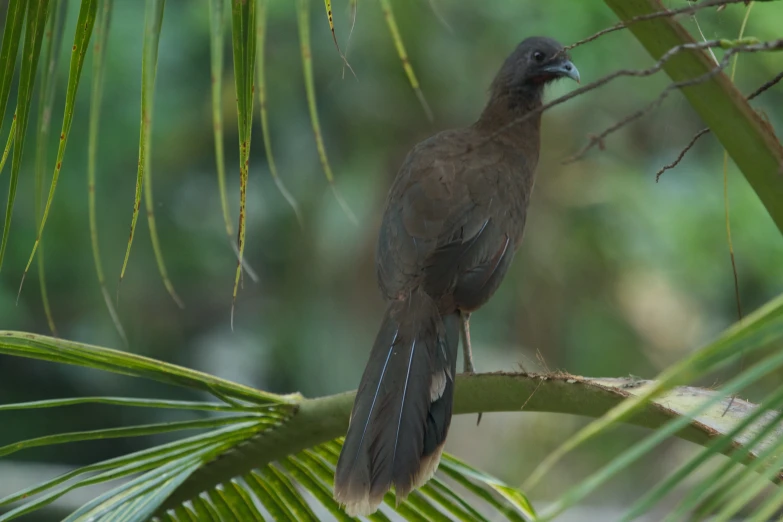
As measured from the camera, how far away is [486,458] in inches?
281

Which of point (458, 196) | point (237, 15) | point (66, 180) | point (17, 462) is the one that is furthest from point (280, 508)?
point (17, 462)

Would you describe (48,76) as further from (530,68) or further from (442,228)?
(530,68)

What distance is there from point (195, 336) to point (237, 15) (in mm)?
5872

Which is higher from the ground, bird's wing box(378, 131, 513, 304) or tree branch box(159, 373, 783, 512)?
bird's wing box(378, 131, 513, 304)

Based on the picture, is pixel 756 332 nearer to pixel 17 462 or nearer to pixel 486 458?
pixel 486 458

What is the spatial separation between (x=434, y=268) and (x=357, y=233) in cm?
436

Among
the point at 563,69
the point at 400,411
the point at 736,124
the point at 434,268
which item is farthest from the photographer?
the point at 563,69

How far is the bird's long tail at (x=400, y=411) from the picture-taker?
1588 mm

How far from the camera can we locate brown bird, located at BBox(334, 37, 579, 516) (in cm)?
165

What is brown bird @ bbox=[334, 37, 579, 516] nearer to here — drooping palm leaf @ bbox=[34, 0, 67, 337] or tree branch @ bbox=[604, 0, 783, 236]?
tree branch @ bbox=[604, 0, 783, 236]

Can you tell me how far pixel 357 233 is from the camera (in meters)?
6.74

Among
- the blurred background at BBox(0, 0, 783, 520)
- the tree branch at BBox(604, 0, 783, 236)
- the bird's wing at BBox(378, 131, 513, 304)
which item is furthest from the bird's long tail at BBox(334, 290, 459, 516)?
the blurred background at BBox(0, 0, 783, 520)

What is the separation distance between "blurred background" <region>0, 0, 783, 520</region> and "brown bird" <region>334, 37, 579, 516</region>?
2901 mm

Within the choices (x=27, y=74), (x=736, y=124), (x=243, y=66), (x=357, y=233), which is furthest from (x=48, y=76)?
(x=357, y=233)
